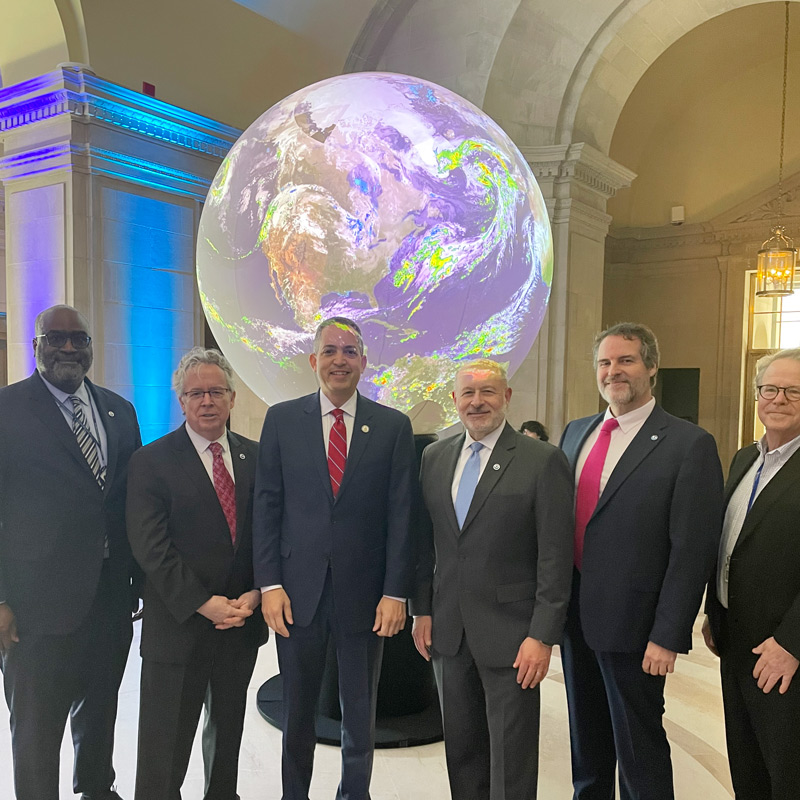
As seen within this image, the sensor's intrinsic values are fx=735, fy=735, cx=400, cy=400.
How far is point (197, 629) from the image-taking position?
2938 millimetres

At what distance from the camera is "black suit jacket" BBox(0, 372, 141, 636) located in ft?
9.59

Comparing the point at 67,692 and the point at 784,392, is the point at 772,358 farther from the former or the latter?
the point at 67,692

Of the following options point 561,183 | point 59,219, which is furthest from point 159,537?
point 561,183

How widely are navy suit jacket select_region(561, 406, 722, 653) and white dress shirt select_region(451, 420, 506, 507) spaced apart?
18.6 inches

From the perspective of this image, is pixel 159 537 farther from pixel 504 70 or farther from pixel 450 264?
pixel 504 70

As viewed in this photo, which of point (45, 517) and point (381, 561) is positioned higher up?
point (45, 517)

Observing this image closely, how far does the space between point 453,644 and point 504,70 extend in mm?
7375

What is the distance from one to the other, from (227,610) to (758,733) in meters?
2.05

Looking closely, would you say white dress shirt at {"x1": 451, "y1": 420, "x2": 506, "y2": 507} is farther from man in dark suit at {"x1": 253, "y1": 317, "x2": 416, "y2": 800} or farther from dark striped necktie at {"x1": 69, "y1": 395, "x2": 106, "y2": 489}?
dark striped necktie at {"x1": 69, "y1": 395, "x2": 106, "y2": 489}

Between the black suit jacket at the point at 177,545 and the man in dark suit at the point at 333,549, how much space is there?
166 mm

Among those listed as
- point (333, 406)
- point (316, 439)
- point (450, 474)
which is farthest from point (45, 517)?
point (450, 474)

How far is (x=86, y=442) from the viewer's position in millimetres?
3086

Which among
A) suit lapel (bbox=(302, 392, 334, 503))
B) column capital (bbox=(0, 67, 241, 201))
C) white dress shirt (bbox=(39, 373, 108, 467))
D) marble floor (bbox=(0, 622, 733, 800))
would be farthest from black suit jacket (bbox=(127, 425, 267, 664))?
column capital (bbox=(0, 67, 241, 201))

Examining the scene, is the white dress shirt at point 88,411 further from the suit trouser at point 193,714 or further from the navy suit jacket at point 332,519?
the suit trouser at point 193,714
